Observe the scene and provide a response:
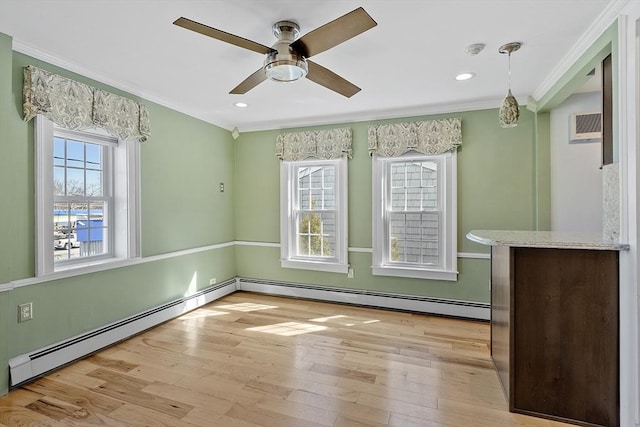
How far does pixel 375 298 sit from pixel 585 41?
3252mm

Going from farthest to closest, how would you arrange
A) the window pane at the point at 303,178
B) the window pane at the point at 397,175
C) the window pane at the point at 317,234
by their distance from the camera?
the window pane at the point at 303,178 < the window pane at the point at 317,234 < the window pane at the point at 397,175

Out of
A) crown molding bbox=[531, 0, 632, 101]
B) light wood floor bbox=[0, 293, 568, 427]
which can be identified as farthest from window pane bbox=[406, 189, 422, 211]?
crown molding bbox=[531, 0, 632, 101]

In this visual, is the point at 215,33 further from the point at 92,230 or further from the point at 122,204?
the point at 92,230

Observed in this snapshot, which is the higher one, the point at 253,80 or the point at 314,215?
the point at 253,80

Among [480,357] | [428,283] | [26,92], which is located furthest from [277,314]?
[26,92]

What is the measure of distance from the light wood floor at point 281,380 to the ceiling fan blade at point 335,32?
228cm

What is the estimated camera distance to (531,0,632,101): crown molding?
1.90m

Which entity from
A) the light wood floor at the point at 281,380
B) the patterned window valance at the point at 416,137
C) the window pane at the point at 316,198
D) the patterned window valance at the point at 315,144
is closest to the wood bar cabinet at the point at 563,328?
the light wood floor at the point at 281,380

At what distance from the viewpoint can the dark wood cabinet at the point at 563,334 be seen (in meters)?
1.90

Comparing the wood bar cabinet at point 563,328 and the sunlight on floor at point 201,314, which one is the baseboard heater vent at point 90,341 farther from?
the wood bar cabinet at point 563,328

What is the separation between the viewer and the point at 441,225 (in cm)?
395

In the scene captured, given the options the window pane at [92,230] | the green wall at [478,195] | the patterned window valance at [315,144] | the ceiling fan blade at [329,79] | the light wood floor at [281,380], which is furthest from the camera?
the patterned window valance at [315,144]

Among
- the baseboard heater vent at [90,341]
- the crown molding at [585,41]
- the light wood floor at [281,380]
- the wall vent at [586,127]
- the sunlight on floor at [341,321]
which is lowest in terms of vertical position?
the light wood floor at [281,380]

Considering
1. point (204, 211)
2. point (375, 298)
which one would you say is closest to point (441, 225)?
point (375, 298)
